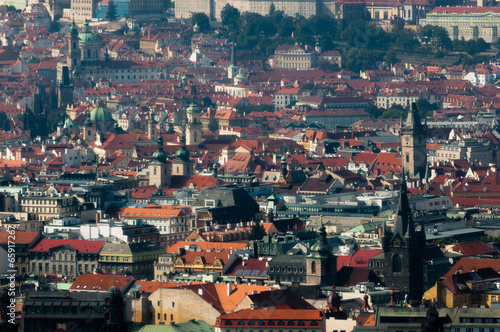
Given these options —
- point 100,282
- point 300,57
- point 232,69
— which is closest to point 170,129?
point 232,69

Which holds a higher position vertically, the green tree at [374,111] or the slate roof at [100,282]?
the slate roof at [100,282]

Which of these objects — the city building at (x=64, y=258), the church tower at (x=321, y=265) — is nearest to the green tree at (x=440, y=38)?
the city building at (x=64, y=258)

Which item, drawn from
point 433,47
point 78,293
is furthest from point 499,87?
point 78,293

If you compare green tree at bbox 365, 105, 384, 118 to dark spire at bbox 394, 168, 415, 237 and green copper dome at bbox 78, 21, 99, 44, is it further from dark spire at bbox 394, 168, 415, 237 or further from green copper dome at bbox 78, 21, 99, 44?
dark spire at bbox 394, 168, 415, 237

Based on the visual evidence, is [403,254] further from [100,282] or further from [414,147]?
[414,147]

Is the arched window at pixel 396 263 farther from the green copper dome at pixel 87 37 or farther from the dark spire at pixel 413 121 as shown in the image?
the green copper dome at pixel 87 37

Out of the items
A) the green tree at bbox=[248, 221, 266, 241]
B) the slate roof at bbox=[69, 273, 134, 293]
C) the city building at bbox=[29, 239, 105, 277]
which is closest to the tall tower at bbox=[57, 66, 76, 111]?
the green tree at bbox=[248, 221, 266, 241]

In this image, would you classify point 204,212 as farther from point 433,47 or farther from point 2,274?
point 433,47
